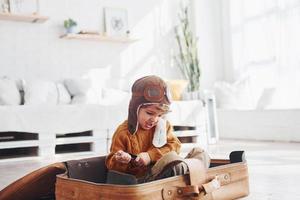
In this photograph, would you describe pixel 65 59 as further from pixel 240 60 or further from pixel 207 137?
pixel 240 60

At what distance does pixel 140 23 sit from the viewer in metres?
4.86

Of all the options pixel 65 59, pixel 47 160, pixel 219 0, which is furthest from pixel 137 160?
pixel 219 0

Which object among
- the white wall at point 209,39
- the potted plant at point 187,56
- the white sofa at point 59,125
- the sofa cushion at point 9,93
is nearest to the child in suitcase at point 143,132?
the white sofa at point 59,125

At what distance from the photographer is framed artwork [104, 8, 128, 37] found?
4590 mm

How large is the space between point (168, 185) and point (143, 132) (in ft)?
0.87

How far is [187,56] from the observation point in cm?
501

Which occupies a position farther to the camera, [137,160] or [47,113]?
[47,113]

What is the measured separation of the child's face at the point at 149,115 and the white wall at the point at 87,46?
3062mm

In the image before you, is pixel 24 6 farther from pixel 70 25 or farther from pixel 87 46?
pixel 87 46

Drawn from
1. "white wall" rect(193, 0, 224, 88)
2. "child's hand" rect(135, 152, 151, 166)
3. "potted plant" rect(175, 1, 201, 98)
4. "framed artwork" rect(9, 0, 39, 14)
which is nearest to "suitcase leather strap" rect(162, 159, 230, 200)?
"child's hand" rect(135, 152, 151, 166)

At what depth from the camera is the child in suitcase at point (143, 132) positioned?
131 centimetres

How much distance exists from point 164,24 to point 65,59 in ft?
A: 4.67

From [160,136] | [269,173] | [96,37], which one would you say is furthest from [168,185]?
[96,37]

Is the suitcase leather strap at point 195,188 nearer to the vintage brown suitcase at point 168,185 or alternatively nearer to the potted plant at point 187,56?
the vintage brown suitcase at point 168,185
